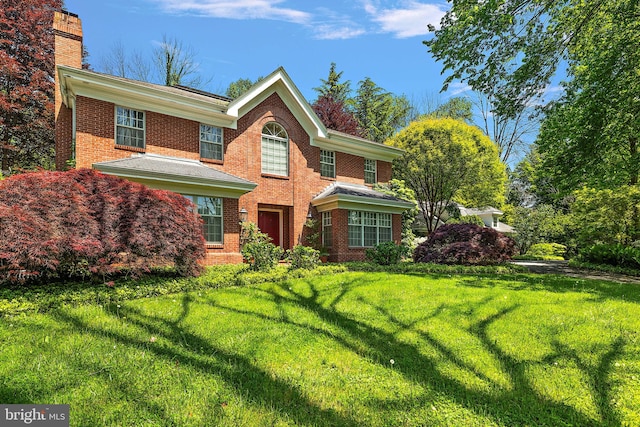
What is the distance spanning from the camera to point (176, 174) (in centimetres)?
1102

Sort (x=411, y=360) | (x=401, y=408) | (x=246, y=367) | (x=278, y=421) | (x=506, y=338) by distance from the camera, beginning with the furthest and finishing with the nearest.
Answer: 1. (x=506, y=338)
2. (x=411, y=360)
3. (x=246, y=367)
4. (x=401, y=408)
5. (x=278, y=421)

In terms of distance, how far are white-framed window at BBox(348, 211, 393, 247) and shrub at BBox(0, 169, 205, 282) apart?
864cm

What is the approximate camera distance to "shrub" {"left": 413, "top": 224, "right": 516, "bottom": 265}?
1323cm

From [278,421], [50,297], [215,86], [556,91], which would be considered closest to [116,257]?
[50,297]

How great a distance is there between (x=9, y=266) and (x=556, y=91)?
58.0ft

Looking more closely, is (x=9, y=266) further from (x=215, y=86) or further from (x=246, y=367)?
(x=215, y=86)

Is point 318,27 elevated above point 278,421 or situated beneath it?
elevated above

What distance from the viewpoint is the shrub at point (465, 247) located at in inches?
521

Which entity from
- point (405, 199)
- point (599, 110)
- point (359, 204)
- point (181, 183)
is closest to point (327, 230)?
point (359, 204)

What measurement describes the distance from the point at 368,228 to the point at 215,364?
13.0 m

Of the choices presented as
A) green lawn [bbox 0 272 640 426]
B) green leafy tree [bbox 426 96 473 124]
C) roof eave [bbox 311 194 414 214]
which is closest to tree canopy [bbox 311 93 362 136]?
green leafy tree [bbox 426 96 473 124]

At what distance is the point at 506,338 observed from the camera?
16.9ft

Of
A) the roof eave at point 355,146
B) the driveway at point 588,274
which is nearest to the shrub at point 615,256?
the driveway at point 588,274

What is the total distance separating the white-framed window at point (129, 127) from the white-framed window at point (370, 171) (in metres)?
10.8
